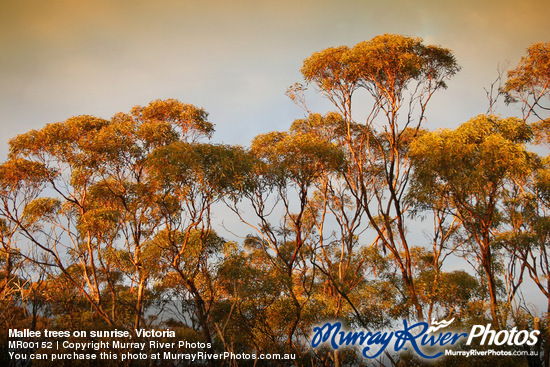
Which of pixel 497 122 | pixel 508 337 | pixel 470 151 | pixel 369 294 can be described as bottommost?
pixel 508 337

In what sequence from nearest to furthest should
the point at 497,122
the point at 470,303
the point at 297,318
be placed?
the point at 497,122 → the point at 297,318 → the point at 470,303

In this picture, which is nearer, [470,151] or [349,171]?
[470,151]

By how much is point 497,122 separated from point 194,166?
8.75 m

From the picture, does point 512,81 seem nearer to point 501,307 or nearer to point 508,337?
point 501,307

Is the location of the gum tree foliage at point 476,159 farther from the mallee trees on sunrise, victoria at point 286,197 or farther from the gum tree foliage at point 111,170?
the gum tree foliage at point 111,170

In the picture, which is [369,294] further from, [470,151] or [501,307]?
[470,151]

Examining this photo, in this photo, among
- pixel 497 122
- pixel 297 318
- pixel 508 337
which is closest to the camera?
pixel 508 337

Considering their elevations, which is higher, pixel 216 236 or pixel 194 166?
pixel 194 166

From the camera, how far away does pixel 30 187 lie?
1462cm

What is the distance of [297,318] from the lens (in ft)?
39.5

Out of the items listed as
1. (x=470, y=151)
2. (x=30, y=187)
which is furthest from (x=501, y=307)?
(x=30, y=187)

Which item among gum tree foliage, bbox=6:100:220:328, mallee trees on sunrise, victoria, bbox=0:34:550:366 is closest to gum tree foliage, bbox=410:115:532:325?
mallee trees on sunrise, victoria, bbox=0:34:550:366

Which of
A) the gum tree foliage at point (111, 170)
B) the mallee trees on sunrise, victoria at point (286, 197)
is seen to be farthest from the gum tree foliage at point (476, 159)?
the gum tree foliage at point (111, 170)

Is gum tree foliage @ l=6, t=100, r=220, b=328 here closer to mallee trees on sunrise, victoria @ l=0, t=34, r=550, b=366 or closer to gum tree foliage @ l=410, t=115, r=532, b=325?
mallee trees on sunrise, victoria @ l=0, t=34, r=550, b=366
